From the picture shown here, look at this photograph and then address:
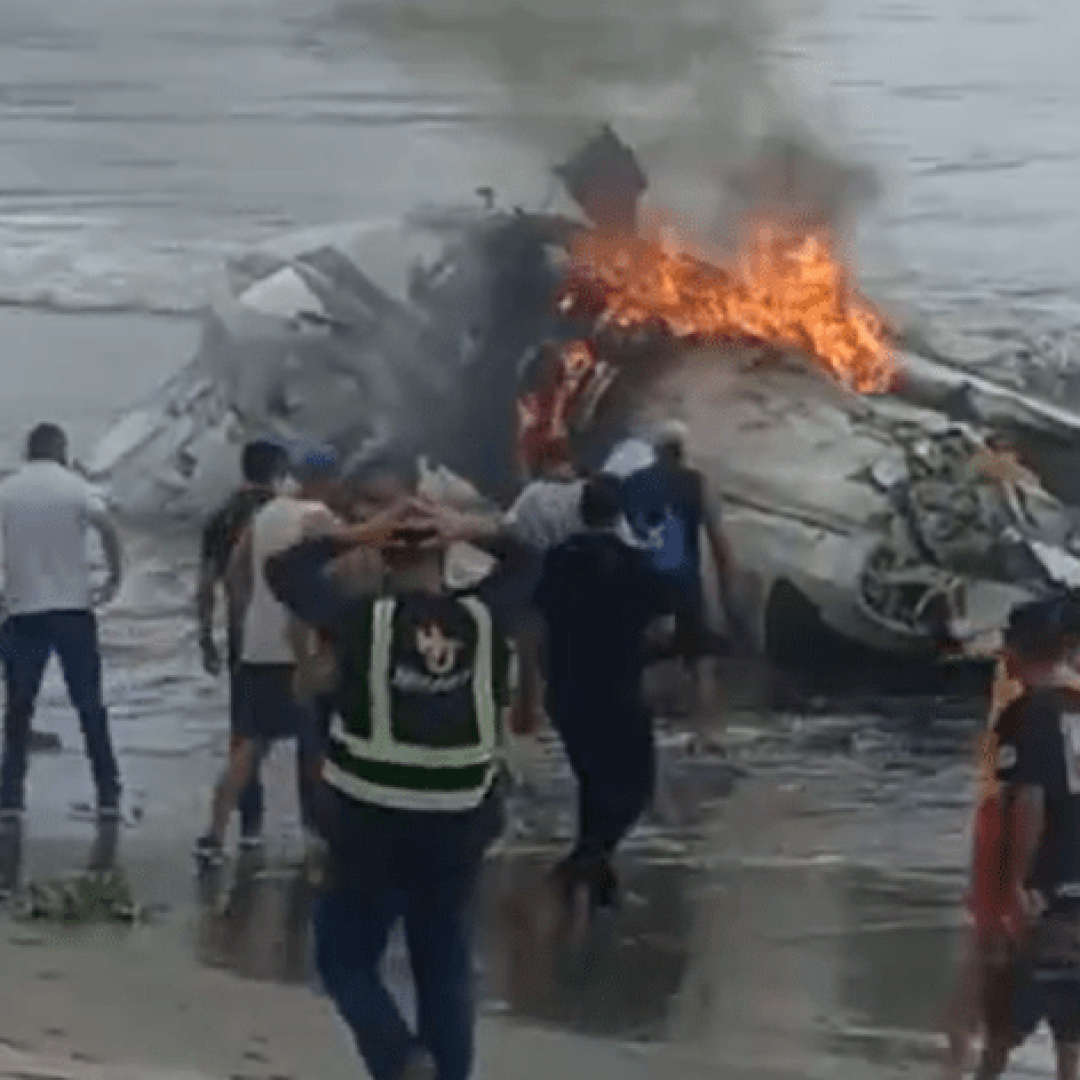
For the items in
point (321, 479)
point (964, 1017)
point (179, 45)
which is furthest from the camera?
point (179, 45)

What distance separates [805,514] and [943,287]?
2.66 feet

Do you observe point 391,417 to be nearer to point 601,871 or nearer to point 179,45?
point 179,45

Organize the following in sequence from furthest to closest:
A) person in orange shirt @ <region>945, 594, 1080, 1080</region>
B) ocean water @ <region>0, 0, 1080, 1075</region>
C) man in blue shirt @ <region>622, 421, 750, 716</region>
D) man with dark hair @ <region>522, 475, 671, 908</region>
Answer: ocean water @ <region>0, 0, 1080, 1075</region>
man in blue shirt @ <region>622, 421, 750, 716</region>
man with dark hair @ <region>522, 475, 671, 908</region>
person in orange shirt @ <region>945, 594, 1080, 1080</region>

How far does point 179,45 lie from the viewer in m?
10.1

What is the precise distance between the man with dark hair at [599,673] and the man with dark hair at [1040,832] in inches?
53.0

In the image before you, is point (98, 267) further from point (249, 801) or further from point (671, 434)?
point (249, 801)

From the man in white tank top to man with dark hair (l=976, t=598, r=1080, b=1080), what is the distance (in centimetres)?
187

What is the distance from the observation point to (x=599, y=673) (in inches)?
339

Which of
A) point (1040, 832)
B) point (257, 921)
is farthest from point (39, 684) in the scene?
point (1040, 832)

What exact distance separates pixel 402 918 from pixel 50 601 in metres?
2.92

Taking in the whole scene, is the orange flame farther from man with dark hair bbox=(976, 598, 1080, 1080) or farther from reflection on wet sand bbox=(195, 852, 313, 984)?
man with dark hair bbox=(976, 598, 1080, 1080)

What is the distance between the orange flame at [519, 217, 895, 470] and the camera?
1027cm

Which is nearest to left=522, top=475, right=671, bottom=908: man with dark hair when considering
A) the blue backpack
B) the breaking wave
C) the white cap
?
the blue backpack

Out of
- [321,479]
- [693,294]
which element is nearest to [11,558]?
[321,479]
